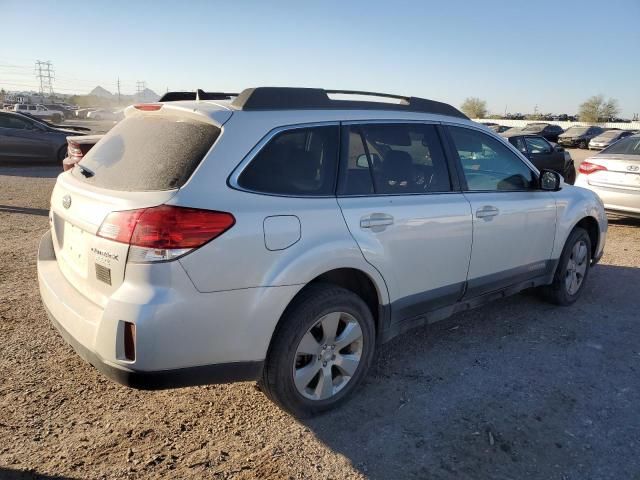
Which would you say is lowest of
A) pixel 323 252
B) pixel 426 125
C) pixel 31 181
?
pixel 31 181

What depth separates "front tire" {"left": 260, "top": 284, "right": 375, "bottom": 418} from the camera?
2730 mm

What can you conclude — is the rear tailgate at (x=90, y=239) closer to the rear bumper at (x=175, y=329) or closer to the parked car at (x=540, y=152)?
the rear bumper at (x=175, y=329)

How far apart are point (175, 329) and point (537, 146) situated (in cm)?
1253

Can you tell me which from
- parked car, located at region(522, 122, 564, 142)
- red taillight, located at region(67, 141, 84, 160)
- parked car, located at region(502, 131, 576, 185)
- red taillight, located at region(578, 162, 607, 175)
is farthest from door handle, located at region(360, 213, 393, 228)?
parked car, located at region(522, 122, 564, 142)

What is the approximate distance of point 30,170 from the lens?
13648mm

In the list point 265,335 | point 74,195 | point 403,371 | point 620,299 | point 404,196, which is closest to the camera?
point 265,335

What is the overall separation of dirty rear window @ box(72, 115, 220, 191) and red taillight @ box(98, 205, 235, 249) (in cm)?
17

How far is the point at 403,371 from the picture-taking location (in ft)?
11.7

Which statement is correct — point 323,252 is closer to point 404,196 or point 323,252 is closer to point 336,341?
point 336,341

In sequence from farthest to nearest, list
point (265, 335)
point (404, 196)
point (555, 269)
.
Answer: point (555, 269), point (404, 196), point (265, 335)

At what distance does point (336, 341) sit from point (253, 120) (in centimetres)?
131

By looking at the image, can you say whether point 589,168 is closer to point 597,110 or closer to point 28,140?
point 28,140

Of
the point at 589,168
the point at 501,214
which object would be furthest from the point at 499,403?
the point at 589,168

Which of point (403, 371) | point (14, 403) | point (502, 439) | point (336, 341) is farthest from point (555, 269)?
point (14, 403)
